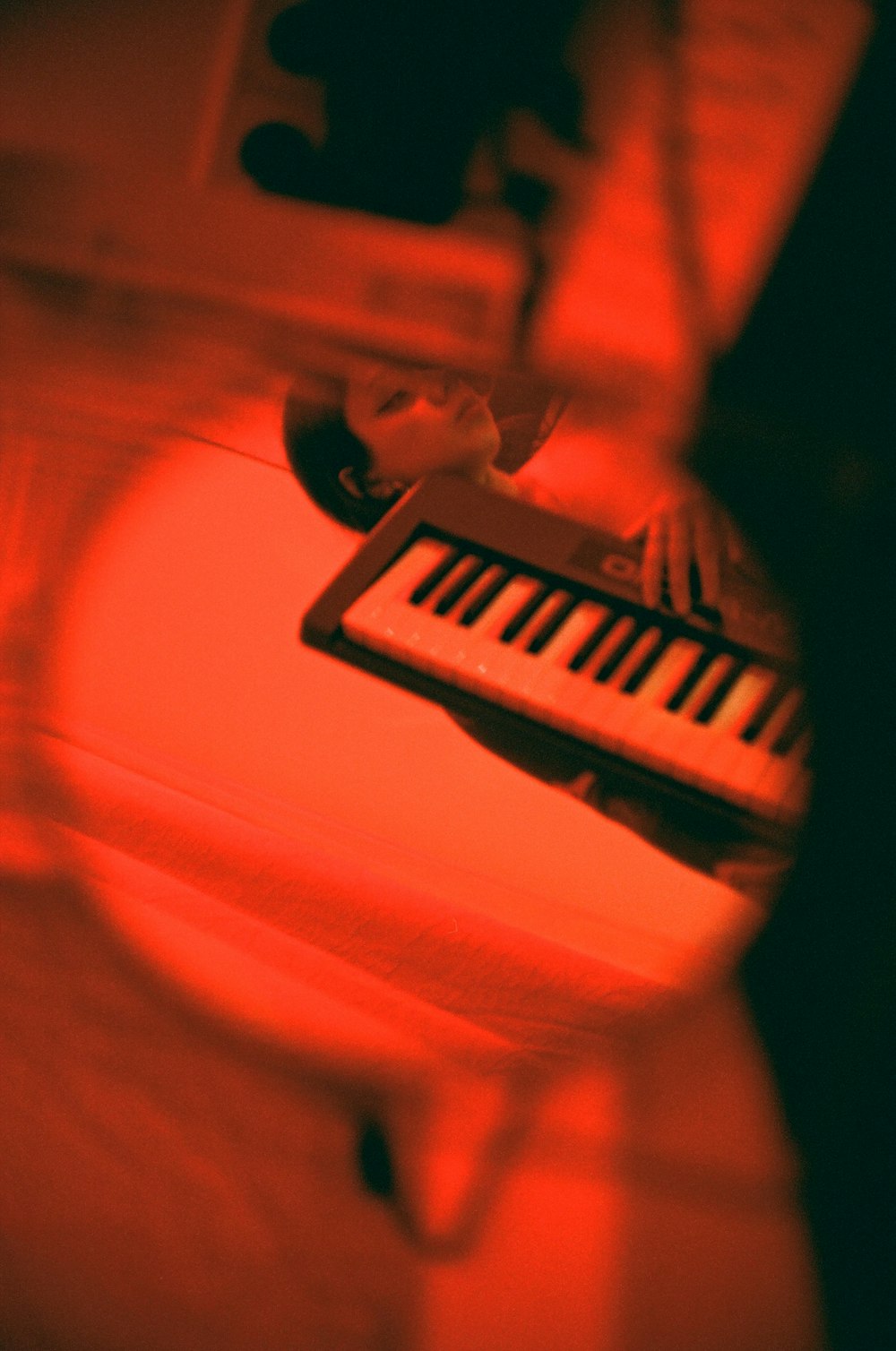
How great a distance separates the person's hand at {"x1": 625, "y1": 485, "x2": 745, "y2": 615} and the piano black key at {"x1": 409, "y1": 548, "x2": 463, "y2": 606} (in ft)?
0.44

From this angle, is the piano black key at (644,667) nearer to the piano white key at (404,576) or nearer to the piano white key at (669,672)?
the piano white key at (669,672)

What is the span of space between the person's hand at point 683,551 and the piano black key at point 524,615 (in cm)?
7

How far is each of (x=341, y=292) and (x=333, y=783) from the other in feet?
1.56

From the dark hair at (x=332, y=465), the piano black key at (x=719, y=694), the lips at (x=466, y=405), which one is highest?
the lips at (x=466, y=405)

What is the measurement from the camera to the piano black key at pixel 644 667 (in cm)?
51

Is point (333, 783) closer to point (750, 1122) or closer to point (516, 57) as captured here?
point (750, 1122)

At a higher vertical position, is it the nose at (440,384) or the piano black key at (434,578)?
the nose at (440,384)

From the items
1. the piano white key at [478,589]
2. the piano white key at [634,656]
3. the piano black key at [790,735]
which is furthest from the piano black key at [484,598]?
the piano black key at [790,735]

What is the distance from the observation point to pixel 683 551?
555mm

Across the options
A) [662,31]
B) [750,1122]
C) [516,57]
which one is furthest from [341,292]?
[750,1122]

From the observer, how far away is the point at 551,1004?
51cm

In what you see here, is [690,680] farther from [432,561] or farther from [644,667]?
[432,561]

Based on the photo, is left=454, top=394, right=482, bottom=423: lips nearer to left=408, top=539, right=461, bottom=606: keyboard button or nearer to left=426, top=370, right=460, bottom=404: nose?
left=426, top=370, right=460, bottom=404: nose

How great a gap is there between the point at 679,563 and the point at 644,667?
0.09 meters
